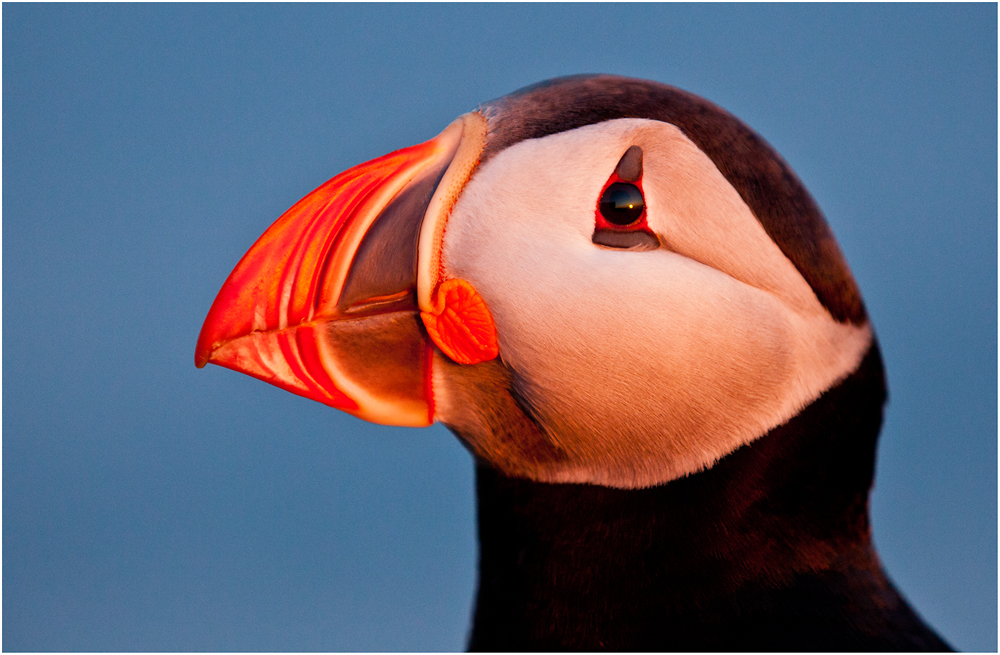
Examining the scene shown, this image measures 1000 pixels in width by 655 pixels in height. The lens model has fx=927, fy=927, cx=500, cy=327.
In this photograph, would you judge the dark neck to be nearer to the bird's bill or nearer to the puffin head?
the puffin head

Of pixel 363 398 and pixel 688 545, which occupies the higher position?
pixel 363 398

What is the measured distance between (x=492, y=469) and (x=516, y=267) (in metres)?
0.28

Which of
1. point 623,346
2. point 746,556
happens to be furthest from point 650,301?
point 746,556

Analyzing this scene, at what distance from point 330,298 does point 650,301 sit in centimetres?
35

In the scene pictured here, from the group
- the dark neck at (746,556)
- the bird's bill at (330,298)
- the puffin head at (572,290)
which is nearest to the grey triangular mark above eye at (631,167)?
the puffin head at (572,290)

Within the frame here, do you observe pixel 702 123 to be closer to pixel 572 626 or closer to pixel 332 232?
pixel 332 232

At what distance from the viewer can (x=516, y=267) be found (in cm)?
99

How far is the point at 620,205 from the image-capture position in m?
0.99

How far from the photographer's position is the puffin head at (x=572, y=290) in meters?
0.99

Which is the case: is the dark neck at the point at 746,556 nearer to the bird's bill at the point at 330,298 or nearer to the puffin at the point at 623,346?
the puffin at the point at 623,346

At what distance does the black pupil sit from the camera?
0.99 m

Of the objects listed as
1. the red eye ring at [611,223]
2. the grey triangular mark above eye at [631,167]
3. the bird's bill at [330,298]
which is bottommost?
the bird's bill at [330,298]

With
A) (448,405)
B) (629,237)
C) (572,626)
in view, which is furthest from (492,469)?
(629,237)

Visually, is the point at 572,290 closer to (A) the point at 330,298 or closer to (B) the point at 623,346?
(B) the point at 623,346
